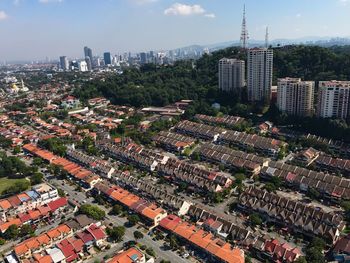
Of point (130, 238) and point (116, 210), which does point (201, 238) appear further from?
point (116, 210)

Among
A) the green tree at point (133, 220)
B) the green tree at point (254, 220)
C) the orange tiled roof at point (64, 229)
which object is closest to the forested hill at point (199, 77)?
the green tree at point (254, 220)

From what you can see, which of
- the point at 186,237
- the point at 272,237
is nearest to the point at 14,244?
the point at 186,237

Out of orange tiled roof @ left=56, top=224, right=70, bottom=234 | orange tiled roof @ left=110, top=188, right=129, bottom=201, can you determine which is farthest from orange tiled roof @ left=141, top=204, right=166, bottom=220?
orange tiled roof @ left=56, top=224, right=70, bottom=234

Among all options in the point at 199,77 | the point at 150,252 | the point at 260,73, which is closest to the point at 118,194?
the point at 150,252

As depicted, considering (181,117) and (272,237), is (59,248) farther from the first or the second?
(181,117)

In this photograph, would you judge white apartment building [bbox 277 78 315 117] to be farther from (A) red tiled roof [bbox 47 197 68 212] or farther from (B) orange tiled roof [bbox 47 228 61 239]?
(B) orange tiled roof [bbox 47 228 61 239]

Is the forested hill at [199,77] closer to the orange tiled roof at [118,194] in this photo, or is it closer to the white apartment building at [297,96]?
the white apartment building at [297,96]

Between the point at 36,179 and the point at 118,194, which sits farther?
the point at 36,179
